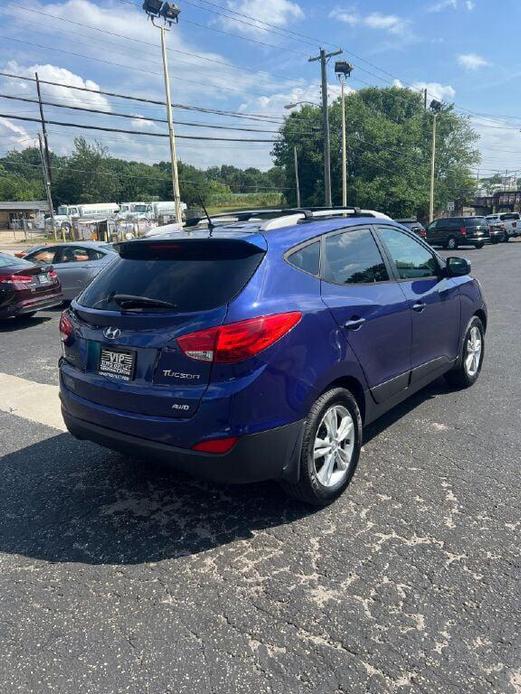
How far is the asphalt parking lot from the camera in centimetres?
207

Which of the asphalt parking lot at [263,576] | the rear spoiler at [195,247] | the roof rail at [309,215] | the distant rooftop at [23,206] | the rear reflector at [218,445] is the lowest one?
the asphalt parking lot at [263,576]

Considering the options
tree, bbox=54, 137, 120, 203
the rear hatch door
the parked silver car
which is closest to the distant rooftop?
tree, bbox=54, 137, 120, 203

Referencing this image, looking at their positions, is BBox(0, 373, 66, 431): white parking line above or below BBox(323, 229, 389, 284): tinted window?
below

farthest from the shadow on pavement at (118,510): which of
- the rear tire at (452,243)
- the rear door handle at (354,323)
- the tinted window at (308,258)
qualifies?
the rear tire at (452,243)

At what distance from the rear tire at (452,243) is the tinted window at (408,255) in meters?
26.2

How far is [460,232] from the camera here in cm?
2833

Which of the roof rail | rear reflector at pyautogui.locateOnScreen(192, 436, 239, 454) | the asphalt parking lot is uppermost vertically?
the roof rail

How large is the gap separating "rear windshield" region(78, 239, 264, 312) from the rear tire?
28272 millimetres

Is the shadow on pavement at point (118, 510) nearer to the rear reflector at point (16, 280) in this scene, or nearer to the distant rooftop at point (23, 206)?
the rear reflector at point (16, 280)

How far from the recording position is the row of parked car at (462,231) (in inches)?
1104

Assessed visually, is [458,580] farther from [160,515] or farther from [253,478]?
[160,515]

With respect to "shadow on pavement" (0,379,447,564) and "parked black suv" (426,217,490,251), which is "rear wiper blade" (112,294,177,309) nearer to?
"shadow on pavement" (0,379,447,564)

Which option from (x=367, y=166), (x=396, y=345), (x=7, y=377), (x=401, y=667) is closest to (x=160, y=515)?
(x=401, y=667)

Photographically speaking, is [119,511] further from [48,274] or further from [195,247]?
[48,274]
